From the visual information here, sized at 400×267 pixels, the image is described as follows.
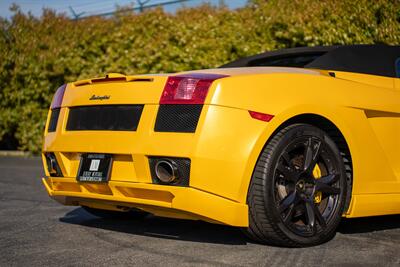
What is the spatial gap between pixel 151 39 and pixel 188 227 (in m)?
7.54

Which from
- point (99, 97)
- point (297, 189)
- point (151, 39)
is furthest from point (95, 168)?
point (151, 39)

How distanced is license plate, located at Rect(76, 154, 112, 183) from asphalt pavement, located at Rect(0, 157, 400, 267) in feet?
1.31

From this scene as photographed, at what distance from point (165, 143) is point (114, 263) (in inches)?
28.8

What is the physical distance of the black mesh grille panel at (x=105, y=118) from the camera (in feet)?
13.2

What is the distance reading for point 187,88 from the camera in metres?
3.85

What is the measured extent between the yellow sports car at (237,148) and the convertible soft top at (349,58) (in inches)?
9.1

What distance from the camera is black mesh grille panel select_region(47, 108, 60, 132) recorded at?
4617 millimetres

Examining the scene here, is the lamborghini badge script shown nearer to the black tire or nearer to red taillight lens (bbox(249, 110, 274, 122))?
red taillight lens (bbox(249, 110, 274, 122))

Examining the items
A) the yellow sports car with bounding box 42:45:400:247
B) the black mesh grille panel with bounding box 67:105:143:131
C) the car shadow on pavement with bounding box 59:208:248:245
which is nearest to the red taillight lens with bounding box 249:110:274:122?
the yellow sports car with bounding box 42:45:400:247

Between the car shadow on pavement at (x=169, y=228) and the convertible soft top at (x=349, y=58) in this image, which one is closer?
the car shadow on pavement at (x=169, y=228)

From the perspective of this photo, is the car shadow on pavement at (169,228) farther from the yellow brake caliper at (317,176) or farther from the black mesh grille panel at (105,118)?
the black mesh grille panel at (105,118)

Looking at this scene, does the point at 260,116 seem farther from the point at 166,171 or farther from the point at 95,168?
the point at 95,168

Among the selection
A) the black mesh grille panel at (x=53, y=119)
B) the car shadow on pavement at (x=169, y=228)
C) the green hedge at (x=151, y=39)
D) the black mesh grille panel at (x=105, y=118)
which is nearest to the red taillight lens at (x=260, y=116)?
the black mesh grille panel at (x=105, y=118)

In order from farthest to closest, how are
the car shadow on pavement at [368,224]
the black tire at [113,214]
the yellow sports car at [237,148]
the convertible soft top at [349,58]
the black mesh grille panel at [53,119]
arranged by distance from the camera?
the black tire at [113,214] < the convertible soft top at [349,58] < the car shadow on pavement at [368,224] < the black mesh grille panel at [53,119] < the yellow sports car at [237,148]
